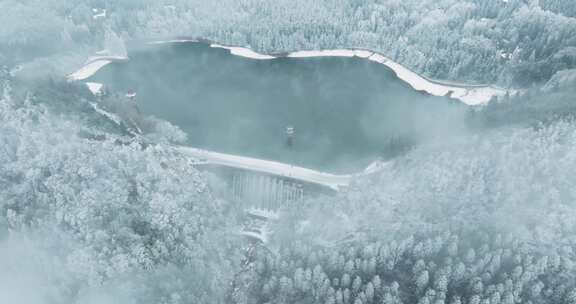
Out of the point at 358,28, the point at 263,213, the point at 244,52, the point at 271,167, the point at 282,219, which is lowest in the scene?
the point at 263,213

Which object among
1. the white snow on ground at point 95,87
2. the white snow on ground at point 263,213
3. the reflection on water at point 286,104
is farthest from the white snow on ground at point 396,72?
the white snow on ground at point 263,213

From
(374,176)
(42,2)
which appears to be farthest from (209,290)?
(42,2)

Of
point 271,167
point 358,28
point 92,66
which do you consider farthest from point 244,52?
point 271,167

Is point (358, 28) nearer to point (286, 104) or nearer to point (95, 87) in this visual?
point (286, 104)

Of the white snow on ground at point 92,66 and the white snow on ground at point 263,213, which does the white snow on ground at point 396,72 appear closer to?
the white snow on ground at point 92,66

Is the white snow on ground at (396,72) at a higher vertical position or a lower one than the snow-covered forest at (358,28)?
lower

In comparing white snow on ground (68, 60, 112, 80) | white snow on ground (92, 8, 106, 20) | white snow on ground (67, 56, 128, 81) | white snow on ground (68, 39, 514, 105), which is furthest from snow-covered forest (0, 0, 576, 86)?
white snow on ground (68, 60, 112, 80)
